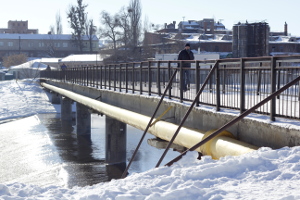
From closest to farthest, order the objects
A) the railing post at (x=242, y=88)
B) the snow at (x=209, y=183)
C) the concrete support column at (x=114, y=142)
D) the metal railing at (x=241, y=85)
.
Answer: the snow at (x=209, y=183) → the metal railing at (x=241, y=85) → the railing post at (x=242, y=88) → the concrete support column at (x=114, y=142)

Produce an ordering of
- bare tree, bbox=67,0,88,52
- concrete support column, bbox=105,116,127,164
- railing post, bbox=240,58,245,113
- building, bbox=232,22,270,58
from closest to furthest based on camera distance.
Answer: railing post, bbox=240,58,245,113
concrete support column, bbox=105,116,127,164
building, bbox=232,22,270,58
bare tree, bbox=67,0,88,52

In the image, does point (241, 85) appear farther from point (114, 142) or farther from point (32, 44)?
point (32, 44)

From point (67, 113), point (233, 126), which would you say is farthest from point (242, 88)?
point (67, 113)

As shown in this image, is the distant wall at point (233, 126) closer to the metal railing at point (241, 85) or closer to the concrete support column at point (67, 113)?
the metal railing at point (241, 85)

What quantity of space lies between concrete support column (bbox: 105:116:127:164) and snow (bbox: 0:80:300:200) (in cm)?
1879

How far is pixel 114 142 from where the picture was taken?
90.6 feet

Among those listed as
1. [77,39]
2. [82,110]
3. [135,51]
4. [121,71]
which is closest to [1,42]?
[77,39]

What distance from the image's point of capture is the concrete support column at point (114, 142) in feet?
89.7

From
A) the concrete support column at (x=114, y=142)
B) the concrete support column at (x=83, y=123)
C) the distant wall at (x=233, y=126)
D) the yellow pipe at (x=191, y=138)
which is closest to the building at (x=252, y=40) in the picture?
the concrete support column at (x=83, y=123)

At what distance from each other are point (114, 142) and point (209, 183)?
20701 millimetres

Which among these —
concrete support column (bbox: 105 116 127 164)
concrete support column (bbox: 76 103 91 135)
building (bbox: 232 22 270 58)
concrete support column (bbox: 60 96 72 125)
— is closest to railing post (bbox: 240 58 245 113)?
concrete support column (bbox: 105 116 127 164)

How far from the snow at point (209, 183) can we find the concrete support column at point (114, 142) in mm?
18788

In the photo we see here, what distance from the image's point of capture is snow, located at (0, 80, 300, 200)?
6.64 m

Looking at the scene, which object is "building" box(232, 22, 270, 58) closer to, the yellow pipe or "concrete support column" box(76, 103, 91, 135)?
"concrete support column" box(76, 103, 91, 135)
